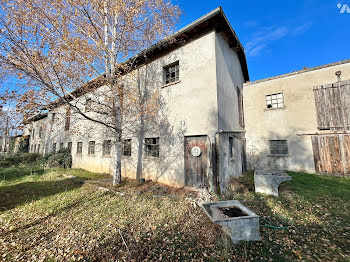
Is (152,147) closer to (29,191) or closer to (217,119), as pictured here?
(217,119)

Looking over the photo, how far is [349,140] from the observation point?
24.6 ft

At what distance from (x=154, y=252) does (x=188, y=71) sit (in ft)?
21.6

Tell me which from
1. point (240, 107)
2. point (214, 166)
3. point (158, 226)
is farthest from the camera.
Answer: point (240, 107)

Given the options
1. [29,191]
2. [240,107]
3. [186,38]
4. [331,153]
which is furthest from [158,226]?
[331,153]

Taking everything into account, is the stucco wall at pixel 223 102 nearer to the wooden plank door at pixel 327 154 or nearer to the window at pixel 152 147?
the window at pixel 152 147

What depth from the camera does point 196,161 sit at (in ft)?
20.2

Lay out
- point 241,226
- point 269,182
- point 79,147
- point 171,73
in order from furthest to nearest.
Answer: point 79,147 < point 171,73 < point 269,182 < point 241,226

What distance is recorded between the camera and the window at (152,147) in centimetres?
743

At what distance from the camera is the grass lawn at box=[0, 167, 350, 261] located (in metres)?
2.76

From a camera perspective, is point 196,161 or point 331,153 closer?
point 196,161

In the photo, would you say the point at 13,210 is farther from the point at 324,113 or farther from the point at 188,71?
the point at 324,113

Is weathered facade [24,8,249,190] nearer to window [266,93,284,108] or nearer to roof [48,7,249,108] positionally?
roof [48,7,249,108]

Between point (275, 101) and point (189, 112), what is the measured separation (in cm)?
712

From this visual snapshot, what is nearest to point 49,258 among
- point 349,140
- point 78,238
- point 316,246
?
point 78,238
